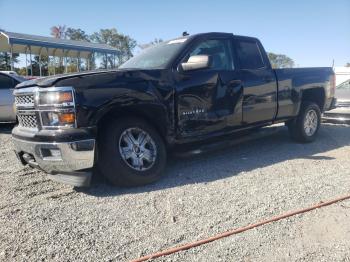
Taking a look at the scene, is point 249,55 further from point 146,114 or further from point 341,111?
point 341,111

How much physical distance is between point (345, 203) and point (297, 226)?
35.3 inches

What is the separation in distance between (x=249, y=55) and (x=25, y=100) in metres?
3.58

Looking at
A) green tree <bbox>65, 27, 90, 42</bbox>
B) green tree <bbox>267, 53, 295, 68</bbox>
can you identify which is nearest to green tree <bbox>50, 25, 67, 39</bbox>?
green tree <bbox>65, 27, 90, 42</bbox>

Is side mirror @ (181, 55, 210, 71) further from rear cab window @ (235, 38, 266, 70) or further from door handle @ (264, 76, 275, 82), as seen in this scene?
door handle @ (264, 76, 275, 82)

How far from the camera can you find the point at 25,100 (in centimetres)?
433

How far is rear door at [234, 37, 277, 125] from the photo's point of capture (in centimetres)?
570

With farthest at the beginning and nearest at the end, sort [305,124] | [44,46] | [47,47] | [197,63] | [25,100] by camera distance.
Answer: [47,47] → [44,46] → [305,124] → [197,63] → [25,100]

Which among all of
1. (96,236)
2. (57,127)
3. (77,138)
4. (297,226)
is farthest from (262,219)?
(57,127)

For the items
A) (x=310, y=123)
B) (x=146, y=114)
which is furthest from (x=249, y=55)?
(x=146, y=114)

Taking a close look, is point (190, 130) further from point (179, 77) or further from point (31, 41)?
point (31, 41)

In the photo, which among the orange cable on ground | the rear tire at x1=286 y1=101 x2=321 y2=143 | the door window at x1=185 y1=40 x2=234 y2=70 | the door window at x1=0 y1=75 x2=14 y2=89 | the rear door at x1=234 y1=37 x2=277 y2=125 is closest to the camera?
the orange cable on ground

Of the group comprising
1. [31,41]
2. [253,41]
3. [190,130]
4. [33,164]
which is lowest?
[33,164]

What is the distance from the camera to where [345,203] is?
12.8ft

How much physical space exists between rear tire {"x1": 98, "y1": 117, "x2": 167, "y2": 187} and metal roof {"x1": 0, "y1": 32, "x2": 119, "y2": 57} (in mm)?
16781
